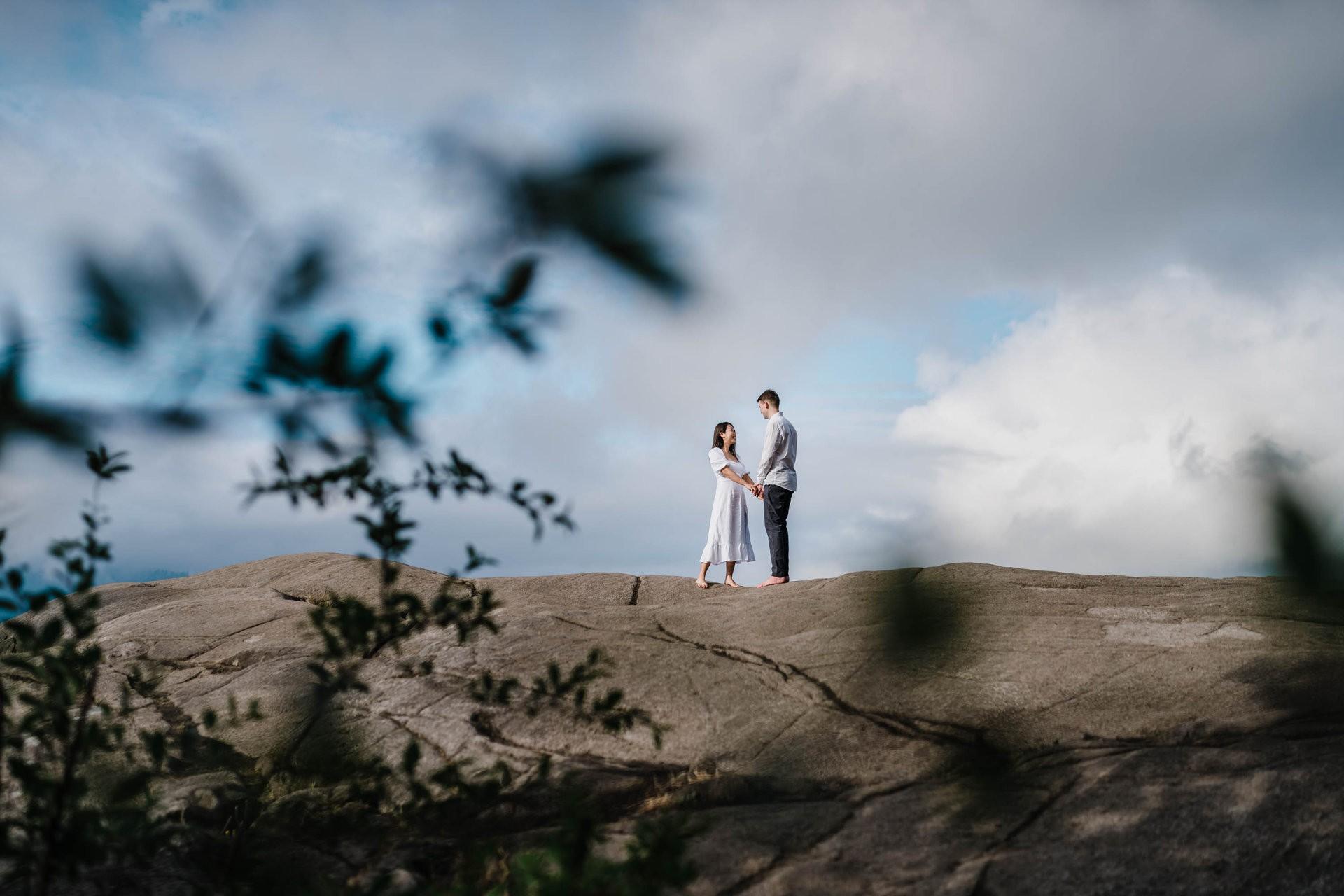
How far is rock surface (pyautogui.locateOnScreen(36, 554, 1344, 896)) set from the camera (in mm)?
2574

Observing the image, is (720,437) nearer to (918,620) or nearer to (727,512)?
(727,512)

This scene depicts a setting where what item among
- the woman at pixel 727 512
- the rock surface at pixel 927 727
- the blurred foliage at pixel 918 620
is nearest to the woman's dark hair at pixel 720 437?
the woman at pixel 727 512

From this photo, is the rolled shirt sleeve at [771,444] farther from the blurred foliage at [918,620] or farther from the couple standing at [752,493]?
the blurred foliage at [918,620]

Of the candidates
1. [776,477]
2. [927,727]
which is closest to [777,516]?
[776,477]

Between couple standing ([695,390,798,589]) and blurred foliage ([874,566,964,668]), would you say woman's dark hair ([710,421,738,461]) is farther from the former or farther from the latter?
blurred foliage ([874,566,964,668])

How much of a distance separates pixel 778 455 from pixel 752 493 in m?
0.52

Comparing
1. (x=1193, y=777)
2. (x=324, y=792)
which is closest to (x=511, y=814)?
(x=324, y=792)

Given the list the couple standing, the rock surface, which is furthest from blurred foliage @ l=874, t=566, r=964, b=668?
the couple standing

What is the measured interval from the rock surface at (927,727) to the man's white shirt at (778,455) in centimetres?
186

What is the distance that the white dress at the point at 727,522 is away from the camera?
8.20 m

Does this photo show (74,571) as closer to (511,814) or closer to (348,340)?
(348,340)

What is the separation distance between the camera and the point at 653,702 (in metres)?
4.00

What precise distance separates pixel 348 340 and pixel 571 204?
343 millimetres

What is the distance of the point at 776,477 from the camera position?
7723 mm
